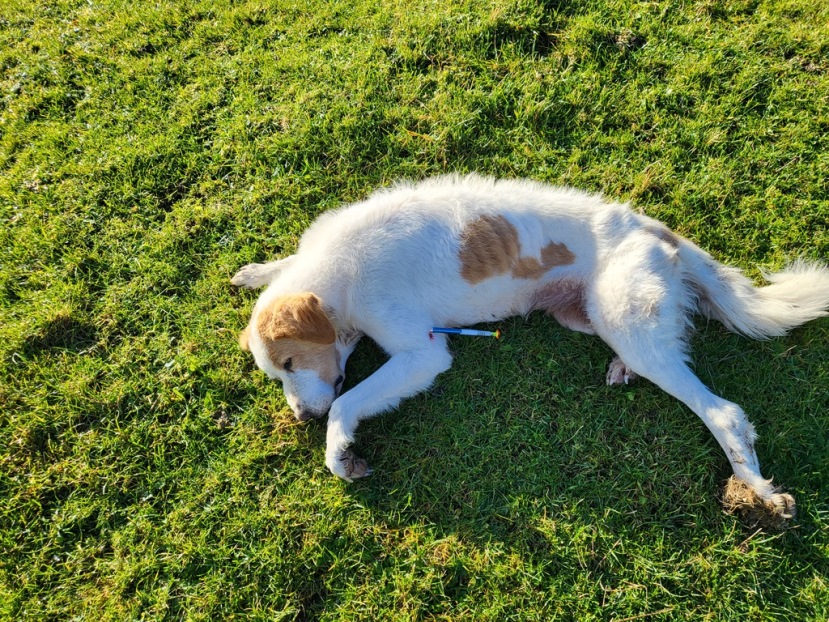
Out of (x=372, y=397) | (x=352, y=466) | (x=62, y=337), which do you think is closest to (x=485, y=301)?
(x=372, y=397)

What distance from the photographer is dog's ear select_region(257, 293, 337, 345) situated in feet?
10.8

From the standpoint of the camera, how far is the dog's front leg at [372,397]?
138 inches

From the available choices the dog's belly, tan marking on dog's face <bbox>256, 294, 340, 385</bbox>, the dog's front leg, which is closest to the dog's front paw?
the dog's front leg

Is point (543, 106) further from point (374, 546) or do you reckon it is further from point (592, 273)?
point (374, 546)

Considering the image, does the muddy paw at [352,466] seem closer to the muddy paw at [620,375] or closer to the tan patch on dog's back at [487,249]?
the tan patch on dog's back at [487,249]

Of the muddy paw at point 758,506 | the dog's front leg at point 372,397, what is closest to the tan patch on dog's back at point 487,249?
the dog's front leg at point 372,397

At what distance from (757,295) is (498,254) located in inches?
76.9

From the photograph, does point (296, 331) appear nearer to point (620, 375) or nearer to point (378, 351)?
point (378, 351)

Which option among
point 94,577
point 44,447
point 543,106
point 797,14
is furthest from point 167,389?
point 797,14

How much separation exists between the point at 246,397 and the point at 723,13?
5958 mm

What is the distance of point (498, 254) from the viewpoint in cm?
365

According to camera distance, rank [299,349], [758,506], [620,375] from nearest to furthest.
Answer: [758,506] < [299,349] < [620,375]

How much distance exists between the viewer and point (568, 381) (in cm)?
387

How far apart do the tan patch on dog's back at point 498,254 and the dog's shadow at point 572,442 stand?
0.59 meters
